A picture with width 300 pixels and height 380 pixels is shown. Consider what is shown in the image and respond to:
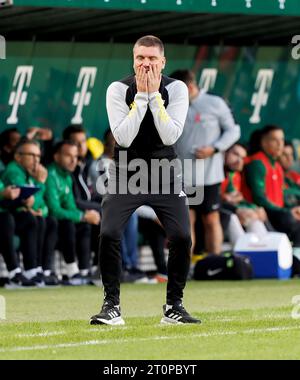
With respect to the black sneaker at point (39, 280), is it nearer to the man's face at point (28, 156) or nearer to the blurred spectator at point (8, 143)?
the man's face at point (28, 156)

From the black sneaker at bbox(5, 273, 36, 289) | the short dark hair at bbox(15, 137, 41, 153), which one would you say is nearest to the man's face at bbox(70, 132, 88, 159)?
the short dark hair at bbox(15, 137, 41, 153)

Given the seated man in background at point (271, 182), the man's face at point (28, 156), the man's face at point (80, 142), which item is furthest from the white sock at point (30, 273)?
the seated man in background at point (271, 182)

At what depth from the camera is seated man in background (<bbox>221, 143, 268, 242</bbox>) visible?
17.5m

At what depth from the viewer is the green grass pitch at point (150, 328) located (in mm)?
8258

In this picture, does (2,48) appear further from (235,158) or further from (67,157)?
(235,158)

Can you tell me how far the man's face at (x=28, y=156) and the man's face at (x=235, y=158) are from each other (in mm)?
3185

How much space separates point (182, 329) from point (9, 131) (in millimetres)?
6919

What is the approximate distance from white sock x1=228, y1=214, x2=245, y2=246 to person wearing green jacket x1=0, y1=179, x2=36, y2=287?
328 cm

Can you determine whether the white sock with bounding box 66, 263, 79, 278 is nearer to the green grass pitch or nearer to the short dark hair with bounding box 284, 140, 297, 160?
the green grass pitch

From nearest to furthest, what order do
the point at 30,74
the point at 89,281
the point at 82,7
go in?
the point at 82,7, the point at 89,281, the point at 30,74
